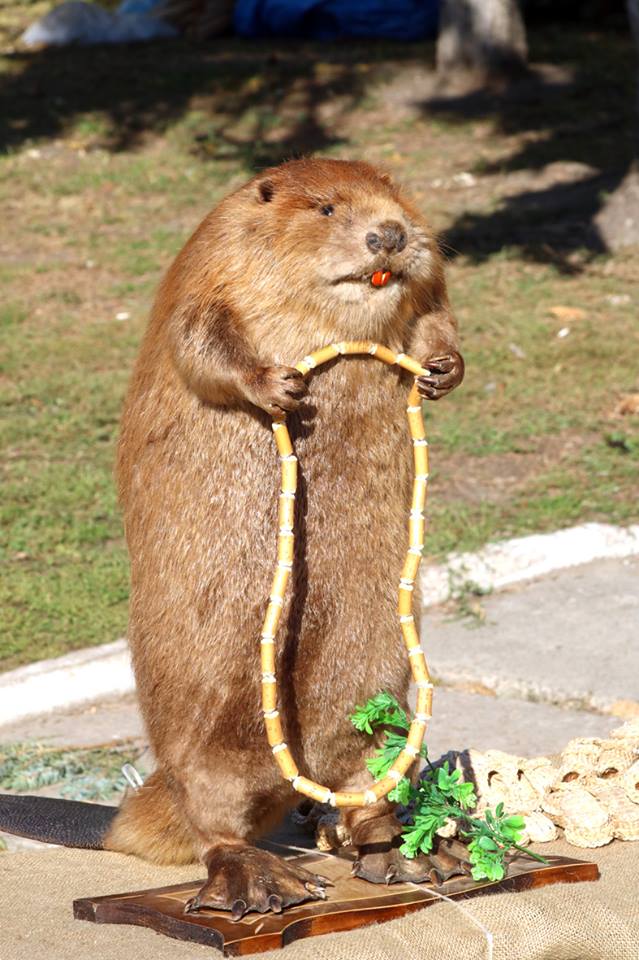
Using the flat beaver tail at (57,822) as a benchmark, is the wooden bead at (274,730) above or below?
above

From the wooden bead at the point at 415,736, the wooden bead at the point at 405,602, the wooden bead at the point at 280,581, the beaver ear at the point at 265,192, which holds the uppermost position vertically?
the beaver ear at the point at 265,192

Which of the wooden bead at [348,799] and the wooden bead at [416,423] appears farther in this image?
the wooden bead at [416,423]

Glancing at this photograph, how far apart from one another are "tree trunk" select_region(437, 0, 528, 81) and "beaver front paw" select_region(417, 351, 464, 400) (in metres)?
10.1

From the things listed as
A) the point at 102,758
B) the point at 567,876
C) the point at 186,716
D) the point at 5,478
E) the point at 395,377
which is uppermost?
the point at 395,377

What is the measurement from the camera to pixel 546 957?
310cm

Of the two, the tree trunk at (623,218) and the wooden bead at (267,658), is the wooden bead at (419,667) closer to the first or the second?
the wooden bead at (267,658)

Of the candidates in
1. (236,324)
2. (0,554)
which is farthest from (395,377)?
(0,554)

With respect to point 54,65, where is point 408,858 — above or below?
above

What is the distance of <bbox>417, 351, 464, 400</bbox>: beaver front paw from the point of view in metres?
3.27

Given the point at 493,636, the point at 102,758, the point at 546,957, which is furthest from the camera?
the point at 493,636

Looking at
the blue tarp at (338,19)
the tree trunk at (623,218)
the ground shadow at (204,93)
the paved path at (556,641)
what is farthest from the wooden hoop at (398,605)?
the blue tarp at (338,19)

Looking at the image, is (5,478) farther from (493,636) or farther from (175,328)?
(175,328)

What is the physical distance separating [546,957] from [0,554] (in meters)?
3.63

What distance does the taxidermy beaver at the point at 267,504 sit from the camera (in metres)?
3.12
